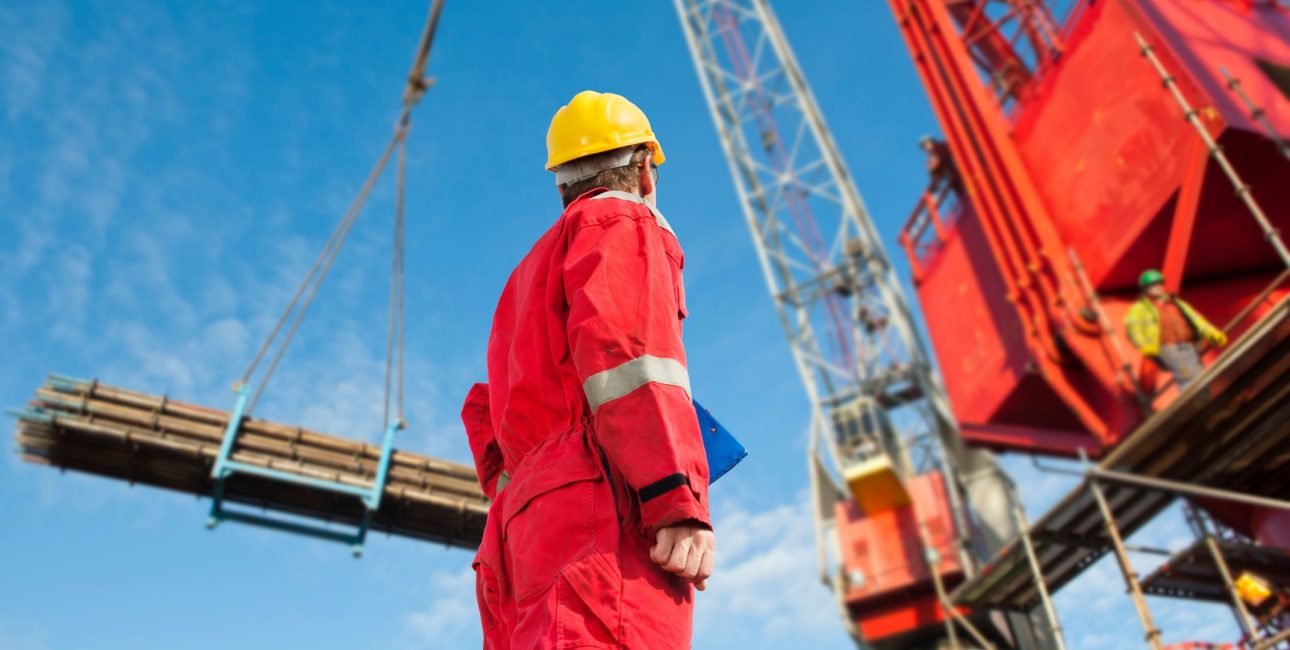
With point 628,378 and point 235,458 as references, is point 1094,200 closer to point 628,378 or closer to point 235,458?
point 235,458

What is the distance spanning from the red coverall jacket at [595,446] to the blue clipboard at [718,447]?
0.33 meters

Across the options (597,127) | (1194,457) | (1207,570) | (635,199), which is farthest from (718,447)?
(1207,570)

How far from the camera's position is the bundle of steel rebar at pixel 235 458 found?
11.8 m

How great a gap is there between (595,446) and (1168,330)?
379 inches

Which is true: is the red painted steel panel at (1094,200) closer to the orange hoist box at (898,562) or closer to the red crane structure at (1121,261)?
the red crane structure at (1121,261)

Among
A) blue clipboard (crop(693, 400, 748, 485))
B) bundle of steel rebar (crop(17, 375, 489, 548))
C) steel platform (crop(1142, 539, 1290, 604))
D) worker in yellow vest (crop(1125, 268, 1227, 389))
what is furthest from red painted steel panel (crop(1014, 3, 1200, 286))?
blue clipboard (crop(693, 400, 748, 485))

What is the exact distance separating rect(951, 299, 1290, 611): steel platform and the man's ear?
22.7 feet

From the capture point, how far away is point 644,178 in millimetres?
3176

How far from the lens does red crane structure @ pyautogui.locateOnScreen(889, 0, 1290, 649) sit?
32.3 feet

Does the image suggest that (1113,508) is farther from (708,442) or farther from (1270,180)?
(708,442)

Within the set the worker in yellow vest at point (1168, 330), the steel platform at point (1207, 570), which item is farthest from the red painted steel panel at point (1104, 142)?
the steel platform at point (1207, 570)

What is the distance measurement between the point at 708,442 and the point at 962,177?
12957mm

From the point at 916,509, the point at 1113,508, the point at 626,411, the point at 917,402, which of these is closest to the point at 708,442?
the point at 626,411

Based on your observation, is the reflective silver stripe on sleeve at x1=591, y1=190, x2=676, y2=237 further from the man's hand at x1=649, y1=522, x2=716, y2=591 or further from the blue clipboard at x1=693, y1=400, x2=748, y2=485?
the man's hand at x1=649, y1=522, x2=716, y2=591
